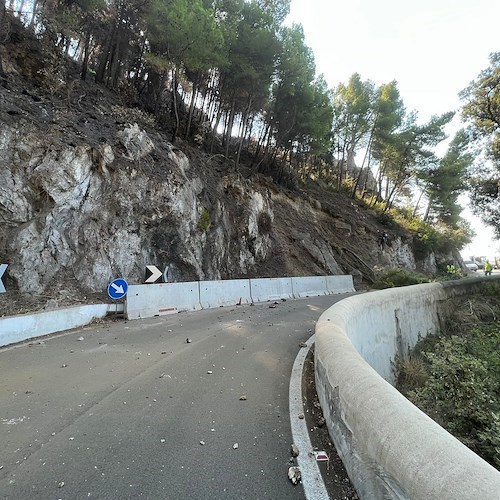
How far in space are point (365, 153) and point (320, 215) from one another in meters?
13.6

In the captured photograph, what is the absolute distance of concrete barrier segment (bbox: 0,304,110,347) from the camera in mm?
7086

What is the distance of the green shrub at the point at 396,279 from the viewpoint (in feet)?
71.0


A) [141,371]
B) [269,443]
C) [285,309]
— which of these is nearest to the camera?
[269,443]

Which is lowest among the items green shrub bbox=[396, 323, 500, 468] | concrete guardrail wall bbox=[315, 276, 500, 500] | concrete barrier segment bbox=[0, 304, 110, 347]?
green shrub bbox=[396, 323, 500, 468]

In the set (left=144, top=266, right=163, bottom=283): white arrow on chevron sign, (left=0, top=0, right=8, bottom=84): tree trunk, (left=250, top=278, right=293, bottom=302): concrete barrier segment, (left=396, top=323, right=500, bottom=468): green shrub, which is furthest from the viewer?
(left=250, top=278, right=293, bottom=302): concrete barrier segment

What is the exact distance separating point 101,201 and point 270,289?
8233 mm

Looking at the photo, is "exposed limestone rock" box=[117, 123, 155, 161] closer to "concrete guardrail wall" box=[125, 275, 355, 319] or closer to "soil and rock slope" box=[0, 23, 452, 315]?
"soil and rock slope" box=[0, 23, 452, 315]

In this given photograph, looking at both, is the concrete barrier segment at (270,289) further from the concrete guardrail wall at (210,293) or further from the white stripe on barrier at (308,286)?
the white stripe on barrier at (308,286)

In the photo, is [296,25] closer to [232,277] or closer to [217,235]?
[217,235]

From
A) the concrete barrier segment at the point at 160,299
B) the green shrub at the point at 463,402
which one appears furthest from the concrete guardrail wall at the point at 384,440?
the concrete barrier segment at the point at 160,299

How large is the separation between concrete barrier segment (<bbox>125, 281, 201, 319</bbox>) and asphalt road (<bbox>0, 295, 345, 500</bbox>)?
313 cm

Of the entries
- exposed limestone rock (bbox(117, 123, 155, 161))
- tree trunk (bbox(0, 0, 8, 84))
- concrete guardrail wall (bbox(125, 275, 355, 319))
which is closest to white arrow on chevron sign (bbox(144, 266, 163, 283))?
concrete guardrail wall (bbox(125, 275, 355, 319))

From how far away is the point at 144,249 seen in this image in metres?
13.5

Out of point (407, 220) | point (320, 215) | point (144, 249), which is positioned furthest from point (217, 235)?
point (407, 220)
